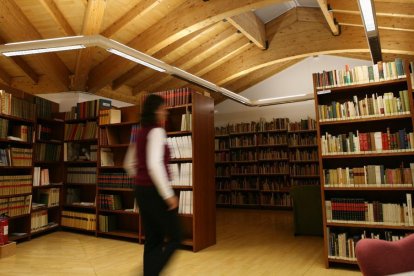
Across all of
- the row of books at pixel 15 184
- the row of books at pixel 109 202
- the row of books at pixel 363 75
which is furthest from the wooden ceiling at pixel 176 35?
the row of books at pixel 109 202

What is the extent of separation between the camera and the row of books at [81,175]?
596 centimetres

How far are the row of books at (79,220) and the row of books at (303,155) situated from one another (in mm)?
5659

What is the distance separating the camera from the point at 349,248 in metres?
3.64

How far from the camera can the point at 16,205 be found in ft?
16.6

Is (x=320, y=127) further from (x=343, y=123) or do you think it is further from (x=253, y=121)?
(x=253, y=121)

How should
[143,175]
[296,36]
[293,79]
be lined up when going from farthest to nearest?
1. [293,79]
2. [296,36]
3. [143,175]

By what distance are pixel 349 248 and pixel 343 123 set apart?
1.56m

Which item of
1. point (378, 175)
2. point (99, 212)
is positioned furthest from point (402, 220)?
point (99, 212)

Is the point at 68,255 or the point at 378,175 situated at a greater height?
the point at 378,175

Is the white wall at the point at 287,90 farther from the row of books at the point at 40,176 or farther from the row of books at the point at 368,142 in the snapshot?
the row of books at the point at 40,176

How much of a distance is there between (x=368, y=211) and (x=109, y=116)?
14.5 ft

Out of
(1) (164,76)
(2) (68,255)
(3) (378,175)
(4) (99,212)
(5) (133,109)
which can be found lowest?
(2) (68,255)

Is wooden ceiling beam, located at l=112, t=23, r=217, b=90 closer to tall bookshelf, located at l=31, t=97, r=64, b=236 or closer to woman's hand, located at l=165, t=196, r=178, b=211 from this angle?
tall bookshelf, located at l=31, t=97, r=64, b=236

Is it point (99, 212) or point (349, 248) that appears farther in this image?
point (99, 212)
